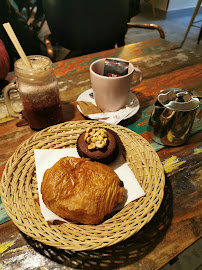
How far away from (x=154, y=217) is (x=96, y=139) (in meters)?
0.29

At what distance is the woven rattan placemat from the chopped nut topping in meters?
0.11

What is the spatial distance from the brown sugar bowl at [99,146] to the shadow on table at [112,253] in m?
0.24

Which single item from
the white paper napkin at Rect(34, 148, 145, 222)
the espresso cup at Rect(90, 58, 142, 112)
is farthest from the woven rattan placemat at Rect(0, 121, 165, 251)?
the espresso cup at Rect(90, 58, 142, 112)

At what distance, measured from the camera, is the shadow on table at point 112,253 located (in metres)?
0.50

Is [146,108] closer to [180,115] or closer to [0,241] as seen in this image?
[180,115]

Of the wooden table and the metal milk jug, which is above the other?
the metal milk jug

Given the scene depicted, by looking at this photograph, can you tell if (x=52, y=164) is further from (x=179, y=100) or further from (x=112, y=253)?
(x=179, y=100)

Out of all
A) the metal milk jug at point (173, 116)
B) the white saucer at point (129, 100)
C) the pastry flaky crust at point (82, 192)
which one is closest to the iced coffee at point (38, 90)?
the white saucer at point (129, 100)

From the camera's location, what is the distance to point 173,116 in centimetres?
71

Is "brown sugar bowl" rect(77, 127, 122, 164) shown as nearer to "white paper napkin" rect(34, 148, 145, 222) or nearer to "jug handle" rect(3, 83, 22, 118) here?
"white paper napkin" rect(34, 148, 145, 222)

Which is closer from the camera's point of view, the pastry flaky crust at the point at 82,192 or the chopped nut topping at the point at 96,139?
the pastry flaky crust at the point at 82,192

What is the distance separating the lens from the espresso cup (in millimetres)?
809

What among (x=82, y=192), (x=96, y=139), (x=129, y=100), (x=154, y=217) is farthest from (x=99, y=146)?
(x=129, y=100)

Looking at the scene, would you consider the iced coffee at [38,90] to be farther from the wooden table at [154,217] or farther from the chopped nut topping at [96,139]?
the chopped nut topping at [96,139]
